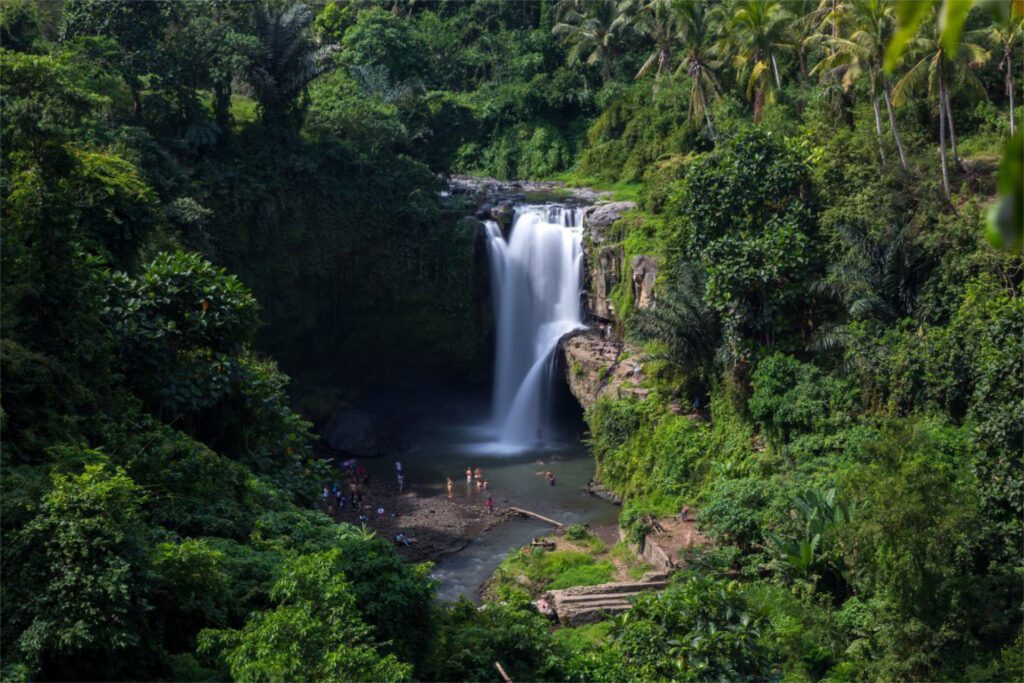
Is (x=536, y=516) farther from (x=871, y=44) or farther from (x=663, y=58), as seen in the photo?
(x=663, y=58)

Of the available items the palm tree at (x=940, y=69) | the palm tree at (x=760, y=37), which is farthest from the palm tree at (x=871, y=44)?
the palm tree at (x=760, y=37)

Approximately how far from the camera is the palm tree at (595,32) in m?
42.5

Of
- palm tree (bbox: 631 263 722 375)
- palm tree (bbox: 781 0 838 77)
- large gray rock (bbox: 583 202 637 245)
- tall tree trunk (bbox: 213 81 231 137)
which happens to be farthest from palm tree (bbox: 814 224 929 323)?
tall tree trunk (bbox: 213 81 231 137)

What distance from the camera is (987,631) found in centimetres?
1421

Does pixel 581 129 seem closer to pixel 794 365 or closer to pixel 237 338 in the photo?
pixel 794 365

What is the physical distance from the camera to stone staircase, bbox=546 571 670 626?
18375 millimetres

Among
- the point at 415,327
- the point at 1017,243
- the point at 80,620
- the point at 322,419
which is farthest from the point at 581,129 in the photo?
the point at 1017,243

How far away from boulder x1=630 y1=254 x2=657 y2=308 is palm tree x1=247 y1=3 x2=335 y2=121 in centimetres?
1199

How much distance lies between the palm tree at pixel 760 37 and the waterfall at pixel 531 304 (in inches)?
271

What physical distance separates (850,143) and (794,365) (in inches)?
224

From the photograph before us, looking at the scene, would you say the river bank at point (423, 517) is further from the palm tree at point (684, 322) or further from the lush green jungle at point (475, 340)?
the palm tree at point (684, 322)

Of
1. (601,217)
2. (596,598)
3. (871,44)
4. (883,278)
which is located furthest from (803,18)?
(596,598)

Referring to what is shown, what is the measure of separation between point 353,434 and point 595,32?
71.3ft

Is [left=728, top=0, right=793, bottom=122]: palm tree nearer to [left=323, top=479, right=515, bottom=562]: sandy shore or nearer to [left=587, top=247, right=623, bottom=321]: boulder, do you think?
[left=587, top=247, right=623, bottom=321]: boulder
